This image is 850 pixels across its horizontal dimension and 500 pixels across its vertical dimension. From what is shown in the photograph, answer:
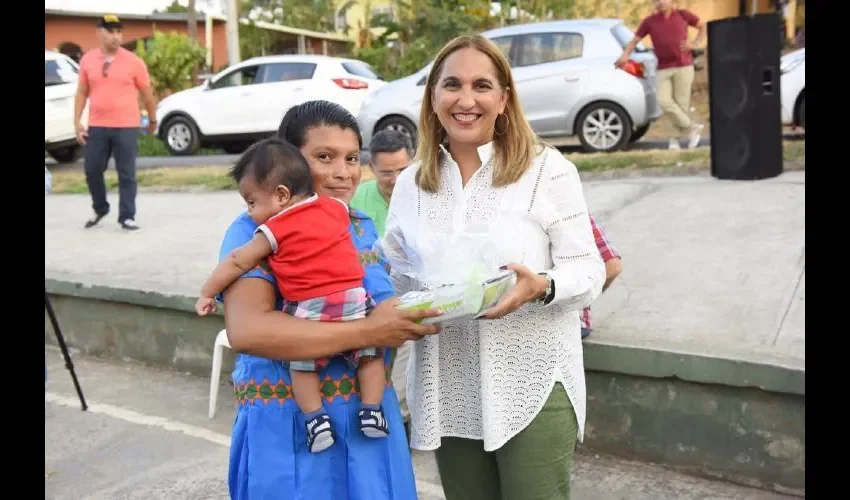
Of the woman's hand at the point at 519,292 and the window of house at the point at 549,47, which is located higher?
the window of house at the point at 549,47

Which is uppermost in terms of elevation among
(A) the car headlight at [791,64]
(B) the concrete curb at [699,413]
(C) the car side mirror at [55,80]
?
(C) the car side mirror at [55,80]

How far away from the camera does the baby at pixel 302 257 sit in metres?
2.06

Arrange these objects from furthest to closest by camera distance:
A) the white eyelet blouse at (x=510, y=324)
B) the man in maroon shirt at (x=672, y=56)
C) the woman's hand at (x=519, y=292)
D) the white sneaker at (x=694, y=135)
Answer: the white sneaker at (x=694, y=135) < the man in maroon shirt at (x=672, y=56) < the white eyelet blouse at (x=510, y=324) < the woman's hand at (x=519, y=292)

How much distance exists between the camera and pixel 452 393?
251 centimetres

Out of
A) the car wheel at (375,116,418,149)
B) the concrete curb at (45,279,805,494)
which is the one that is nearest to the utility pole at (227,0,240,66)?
the car wheel at (375,116,418,149)

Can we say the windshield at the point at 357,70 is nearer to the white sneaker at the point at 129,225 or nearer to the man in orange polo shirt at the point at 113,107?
the man in orange polo shirt at the point at 113,107

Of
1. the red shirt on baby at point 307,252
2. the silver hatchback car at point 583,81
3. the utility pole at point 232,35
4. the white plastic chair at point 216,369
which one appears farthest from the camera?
the utility pole at point 232,35

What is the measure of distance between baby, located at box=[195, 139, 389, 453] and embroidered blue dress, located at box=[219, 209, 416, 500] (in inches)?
1.9

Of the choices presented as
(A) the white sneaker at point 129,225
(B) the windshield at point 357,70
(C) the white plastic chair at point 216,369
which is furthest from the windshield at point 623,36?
(C) the white plastic chair at point 216,369

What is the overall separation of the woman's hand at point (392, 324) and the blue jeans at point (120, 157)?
21.9ft

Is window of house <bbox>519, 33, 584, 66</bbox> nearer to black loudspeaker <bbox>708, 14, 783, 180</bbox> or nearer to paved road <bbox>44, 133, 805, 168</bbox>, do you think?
paved road <bbox>44, 133, 805, 168</bbox>
